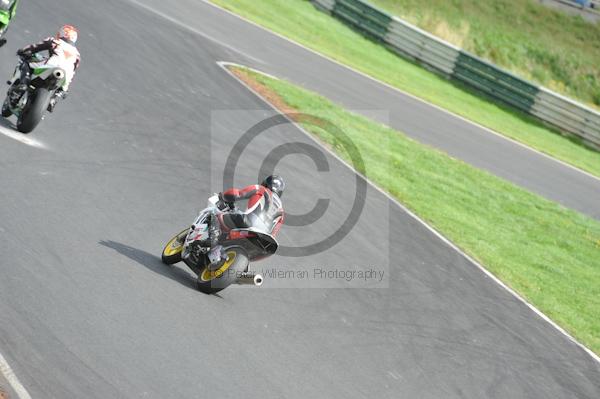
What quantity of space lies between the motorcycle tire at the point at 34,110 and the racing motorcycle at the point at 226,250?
3.61 m

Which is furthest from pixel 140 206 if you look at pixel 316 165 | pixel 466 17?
pixel 466 17

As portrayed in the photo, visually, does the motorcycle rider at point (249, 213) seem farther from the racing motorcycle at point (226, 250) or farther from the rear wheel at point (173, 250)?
the rear wheel at point (173, 250)

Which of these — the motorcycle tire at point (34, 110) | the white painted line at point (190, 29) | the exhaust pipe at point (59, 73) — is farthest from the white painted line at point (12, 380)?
the white painted line at point (190, 29)

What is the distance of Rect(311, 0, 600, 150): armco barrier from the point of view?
32281mm

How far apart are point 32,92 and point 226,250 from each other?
466 centimetres

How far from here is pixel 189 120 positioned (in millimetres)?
17016

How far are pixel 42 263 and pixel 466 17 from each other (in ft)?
112

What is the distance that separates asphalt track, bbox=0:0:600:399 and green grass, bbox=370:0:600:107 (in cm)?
2129

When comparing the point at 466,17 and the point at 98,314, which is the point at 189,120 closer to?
the point at 98,314

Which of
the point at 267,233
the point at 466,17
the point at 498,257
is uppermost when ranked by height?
the point at 466,17

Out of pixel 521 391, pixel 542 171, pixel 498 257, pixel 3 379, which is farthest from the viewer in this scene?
pixel 542 171

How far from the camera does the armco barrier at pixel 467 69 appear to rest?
106 feet

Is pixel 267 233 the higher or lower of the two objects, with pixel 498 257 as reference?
higher

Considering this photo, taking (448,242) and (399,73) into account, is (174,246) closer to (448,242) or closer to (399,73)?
(448,242)
